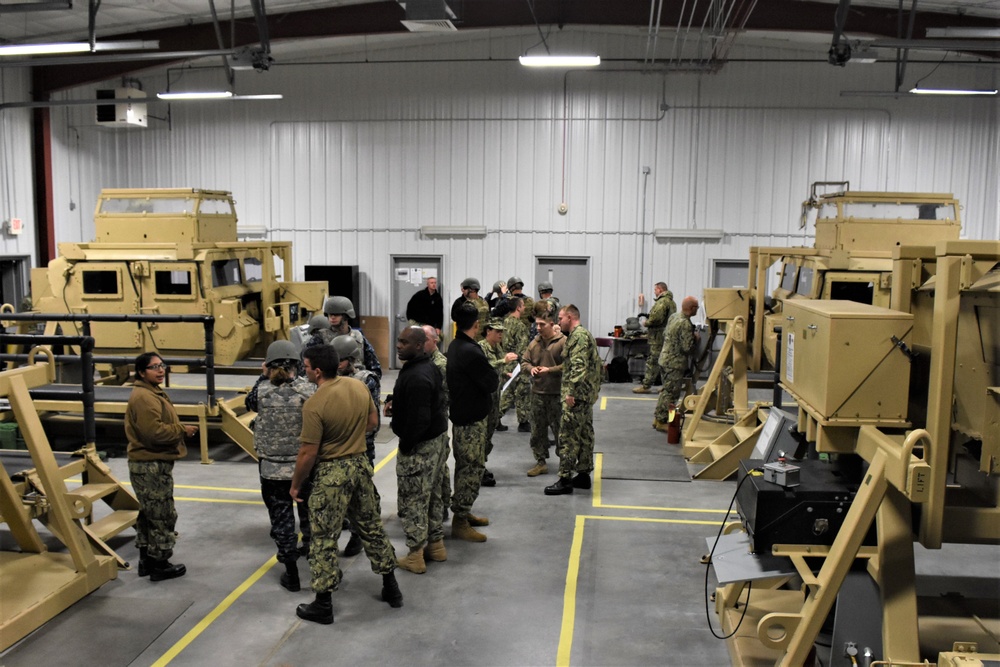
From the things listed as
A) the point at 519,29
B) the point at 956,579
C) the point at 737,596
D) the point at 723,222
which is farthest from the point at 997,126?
the point at 737,596

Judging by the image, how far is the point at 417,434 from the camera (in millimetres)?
6078

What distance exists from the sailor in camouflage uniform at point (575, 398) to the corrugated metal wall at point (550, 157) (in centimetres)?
798

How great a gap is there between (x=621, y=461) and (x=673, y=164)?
315 inches

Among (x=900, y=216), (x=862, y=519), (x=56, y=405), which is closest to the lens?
(x=862, y=519)

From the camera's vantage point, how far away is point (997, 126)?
1520cm

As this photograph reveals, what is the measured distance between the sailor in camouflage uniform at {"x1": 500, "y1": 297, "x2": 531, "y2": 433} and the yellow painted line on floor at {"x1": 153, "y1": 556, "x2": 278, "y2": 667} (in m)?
5.06

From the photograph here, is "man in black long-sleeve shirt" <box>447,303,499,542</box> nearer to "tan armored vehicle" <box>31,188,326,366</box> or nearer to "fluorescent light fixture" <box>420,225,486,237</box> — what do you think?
"tan armored vehicle" <box>31,188,326,366</box>

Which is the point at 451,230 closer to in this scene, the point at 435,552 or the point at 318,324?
the point at 318,324

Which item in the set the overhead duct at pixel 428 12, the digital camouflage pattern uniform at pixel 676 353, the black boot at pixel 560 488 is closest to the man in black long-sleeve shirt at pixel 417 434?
the black boot at pixel 560 488

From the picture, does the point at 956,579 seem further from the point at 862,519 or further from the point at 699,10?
the point at 699,10

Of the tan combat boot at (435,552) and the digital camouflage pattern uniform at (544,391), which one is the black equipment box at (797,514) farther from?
the digital camouflage pattern uniform at (544,391)

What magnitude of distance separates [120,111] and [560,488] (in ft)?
40.6

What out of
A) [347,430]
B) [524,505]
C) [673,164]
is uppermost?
[673,164]

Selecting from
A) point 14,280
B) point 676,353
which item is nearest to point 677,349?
point 676,353
